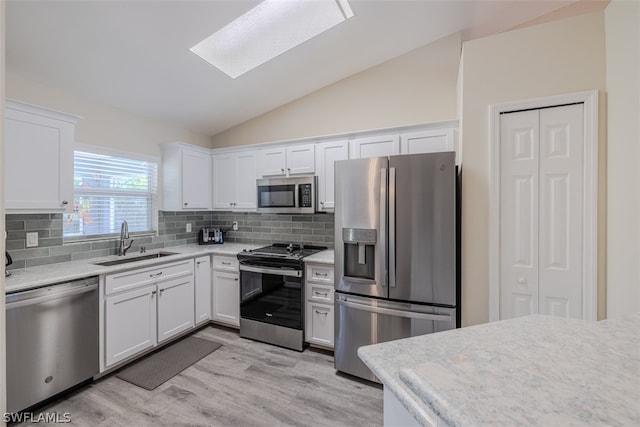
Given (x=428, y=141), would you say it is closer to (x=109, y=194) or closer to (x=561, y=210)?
(x=561, y=210)

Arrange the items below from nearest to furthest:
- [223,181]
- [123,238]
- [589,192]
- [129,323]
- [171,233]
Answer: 1. [589,192]
2. [129,323]
3. [123,238]
4. [171,233]
5. [223,181]

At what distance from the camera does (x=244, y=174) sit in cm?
357

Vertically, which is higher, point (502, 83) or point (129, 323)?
point (502, 83)

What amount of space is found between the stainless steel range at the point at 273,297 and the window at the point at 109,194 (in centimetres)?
140

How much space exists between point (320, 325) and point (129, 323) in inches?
67.2

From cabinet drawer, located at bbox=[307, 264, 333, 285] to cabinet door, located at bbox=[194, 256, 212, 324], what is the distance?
1299 millimetres

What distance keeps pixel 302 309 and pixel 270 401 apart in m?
0.85

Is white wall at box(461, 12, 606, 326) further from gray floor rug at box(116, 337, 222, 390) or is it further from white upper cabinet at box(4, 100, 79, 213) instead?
white upper cabinet at box(4, 100, 79, 213)

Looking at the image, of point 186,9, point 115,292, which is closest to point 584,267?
point 186,9

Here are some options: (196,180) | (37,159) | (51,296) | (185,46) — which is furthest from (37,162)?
(196,180)

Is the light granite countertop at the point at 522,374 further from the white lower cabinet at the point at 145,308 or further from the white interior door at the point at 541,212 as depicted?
the white lower cabinet at the point at 145,308

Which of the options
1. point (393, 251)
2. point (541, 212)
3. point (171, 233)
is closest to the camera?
point (541, 212)

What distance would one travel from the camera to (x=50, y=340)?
6.43 feet

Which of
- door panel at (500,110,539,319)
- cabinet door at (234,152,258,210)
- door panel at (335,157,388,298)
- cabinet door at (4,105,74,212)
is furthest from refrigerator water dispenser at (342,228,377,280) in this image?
cabinet door at (4,105,74,212)
